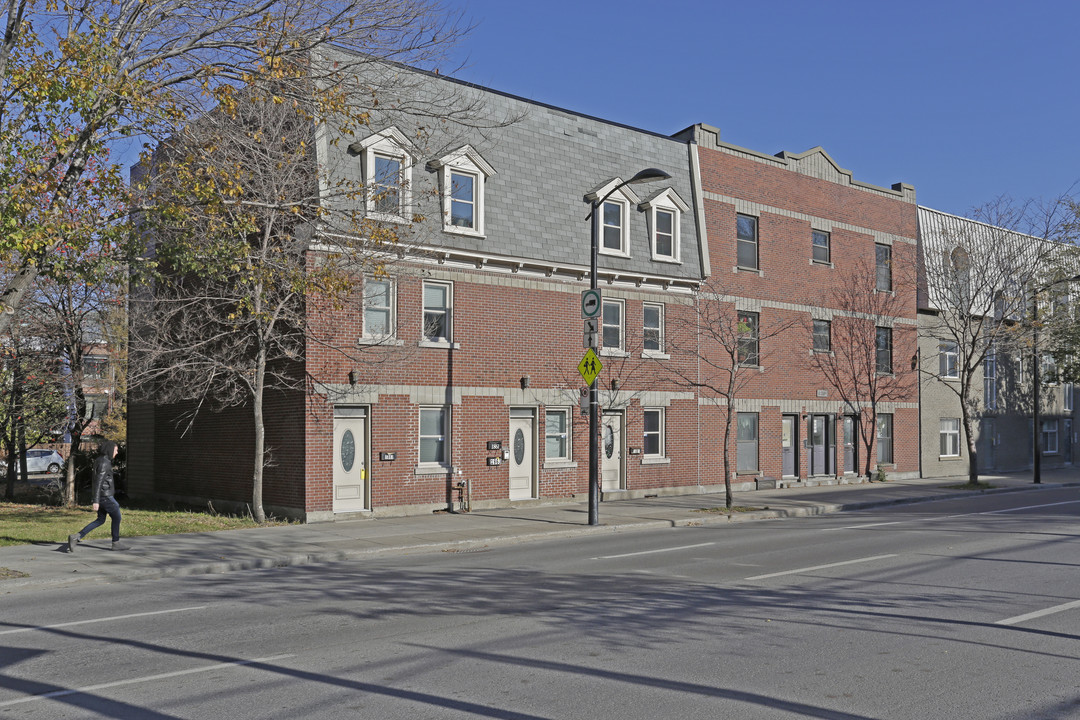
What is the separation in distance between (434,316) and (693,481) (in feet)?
32.1

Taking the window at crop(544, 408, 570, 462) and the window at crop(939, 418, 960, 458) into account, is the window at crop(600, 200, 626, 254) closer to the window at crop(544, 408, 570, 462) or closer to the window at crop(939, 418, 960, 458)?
the window at crop(544, 408, 570, 462)

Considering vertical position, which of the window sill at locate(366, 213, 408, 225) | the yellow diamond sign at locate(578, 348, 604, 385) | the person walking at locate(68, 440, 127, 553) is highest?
the window sill at locate(366, 213, 408, 225)

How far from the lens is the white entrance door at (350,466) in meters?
20.4

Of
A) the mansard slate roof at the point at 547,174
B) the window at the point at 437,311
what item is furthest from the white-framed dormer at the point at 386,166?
the window at the point at 437,311

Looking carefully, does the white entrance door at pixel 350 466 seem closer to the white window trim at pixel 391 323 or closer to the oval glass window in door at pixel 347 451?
the oval glass window in door at pixel 347 451

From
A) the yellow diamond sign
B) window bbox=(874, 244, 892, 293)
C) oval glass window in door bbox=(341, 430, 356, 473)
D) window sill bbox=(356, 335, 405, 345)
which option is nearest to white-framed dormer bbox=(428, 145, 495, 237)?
window sill bbox=(356, 335, 405, 345)

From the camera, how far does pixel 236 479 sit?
72.9 feet

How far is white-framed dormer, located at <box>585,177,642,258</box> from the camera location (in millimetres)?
24875

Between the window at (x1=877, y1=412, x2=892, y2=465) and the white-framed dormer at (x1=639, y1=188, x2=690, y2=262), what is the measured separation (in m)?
11.8

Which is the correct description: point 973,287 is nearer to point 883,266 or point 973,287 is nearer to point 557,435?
point 883,266

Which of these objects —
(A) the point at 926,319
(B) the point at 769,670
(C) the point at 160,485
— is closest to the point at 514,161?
(C) the point at 160,485

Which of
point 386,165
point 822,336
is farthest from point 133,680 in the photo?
point 822,336

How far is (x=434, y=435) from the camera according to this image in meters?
21.9

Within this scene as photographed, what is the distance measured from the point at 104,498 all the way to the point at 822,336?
917 inches
